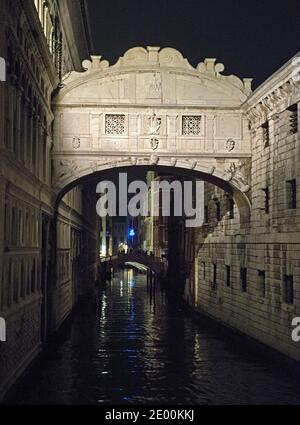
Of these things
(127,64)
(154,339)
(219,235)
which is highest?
(127,64)

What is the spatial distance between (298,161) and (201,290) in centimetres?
1489

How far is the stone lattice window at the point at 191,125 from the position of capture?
75.1 feet

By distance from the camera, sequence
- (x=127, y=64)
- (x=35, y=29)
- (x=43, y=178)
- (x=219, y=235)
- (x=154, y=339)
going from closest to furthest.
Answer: (x=35, y=29) < (x=43, y=178) < (x=127, y=64) < (x=154, y=339) < (x=219, y=235)

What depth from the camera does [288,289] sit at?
19.1 m

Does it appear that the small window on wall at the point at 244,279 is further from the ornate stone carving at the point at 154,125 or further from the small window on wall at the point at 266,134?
the ornate stone carving at the point at 154,125

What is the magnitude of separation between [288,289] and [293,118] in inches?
223

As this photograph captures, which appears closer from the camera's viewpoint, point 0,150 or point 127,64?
point 0,150

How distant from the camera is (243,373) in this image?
18.2 meters

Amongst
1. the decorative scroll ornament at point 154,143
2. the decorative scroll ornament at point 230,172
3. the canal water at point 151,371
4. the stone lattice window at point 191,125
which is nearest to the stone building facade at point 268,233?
the decorative scroll ornament at point 230,172

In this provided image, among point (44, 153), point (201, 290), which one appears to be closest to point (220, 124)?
point (44, 153)

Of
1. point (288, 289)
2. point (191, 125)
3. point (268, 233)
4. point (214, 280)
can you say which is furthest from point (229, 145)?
point (214, 280)

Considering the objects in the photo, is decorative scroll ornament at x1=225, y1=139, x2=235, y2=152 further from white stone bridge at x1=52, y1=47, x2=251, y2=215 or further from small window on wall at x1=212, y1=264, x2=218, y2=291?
small window on wall at x1=212, y1=264, x2=218, y2=291
